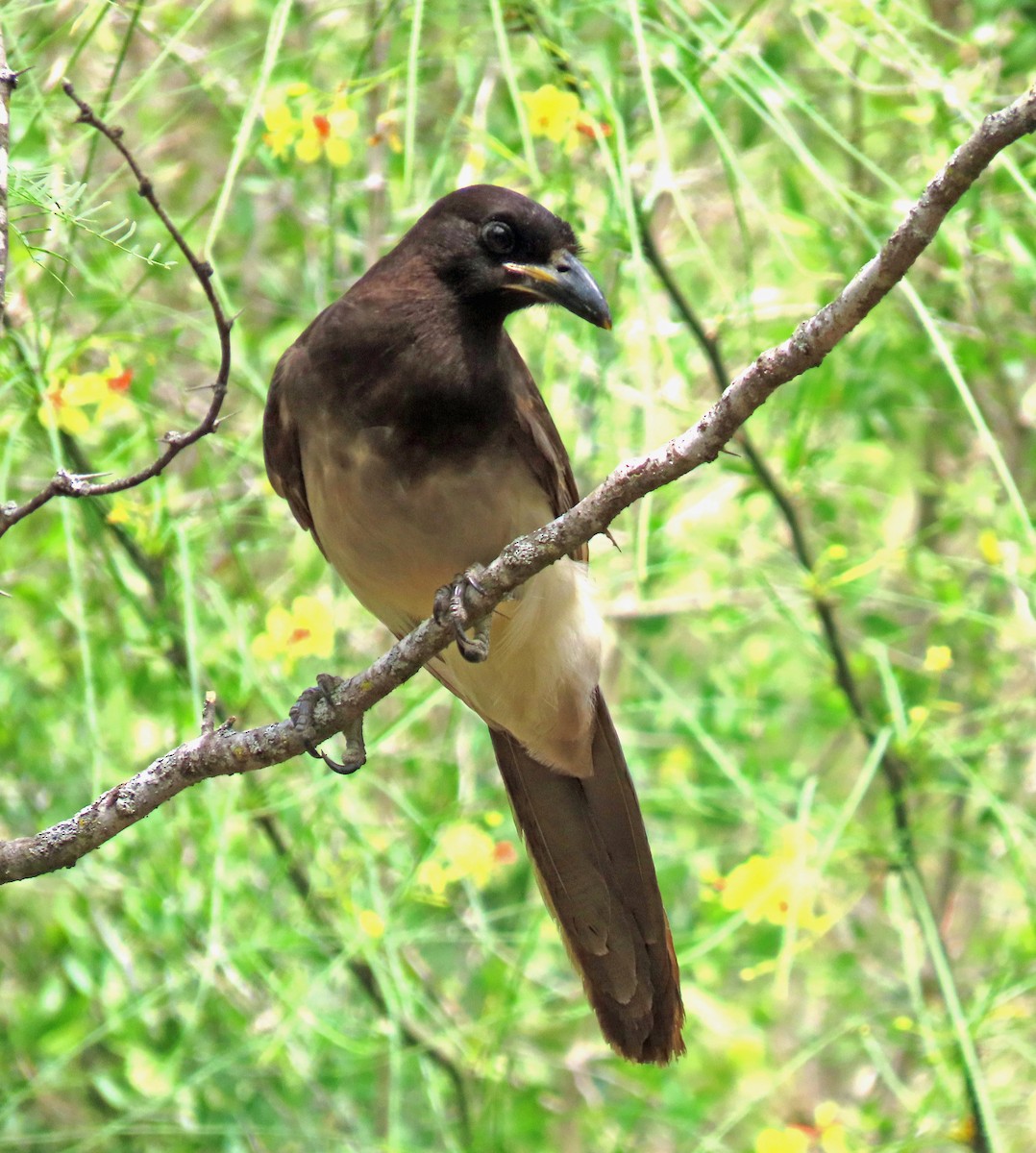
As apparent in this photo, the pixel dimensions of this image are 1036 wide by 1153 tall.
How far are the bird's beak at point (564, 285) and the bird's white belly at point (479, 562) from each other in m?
0.35

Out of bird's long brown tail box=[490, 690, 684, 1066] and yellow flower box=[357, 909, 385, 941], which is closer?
bird's long brown tail box=[490, 690, 684, 1066]

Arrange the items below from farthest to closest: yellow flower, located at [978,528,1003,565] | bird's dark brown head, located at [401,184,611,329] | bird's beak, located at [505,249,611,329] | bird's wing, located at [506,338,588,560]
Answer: yellow flower, located at [978,528,1003,565] → bird's wing, located at [506,338,588,560] → bird's dark brown head, located at [401,184,611,329] → bird's beak, located at [505,249,611,329]

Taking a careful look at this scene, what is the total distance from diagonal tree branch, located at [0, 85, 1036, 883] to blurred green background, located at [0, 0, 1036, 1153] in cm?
68

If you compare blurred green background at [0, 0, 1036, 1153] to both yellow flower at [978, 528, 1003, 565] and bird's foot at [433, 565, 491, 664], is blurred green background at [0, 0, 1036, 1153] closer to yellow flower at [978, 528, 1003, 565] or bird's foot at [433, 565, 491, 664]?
yellow flower at [978, 528, 1003, 565]

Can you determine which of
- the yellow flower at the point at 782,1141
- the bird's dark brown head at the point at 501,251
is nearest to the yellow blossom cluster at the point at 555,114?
the bird's dark brown head at the point at 501,251

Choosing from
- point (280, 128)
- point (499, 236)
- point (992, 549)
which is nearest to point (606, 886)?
point (992, 549)

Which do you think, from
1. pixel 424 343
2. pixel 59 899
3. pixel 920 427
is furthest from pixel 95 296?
pixel 920 427

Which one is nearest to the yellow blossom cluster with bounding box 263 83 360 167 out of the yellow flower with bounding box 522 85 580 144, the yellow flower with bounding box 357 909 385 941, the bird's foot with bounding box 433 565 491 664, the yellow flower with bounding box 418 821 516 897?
the yellow flower with bounding box 522 85 580 144

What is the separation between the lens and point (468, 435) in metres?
3.18

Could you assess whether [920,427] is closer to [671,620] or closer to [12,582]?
[671,620]

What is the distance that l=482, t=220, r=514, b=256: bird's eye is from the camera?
3.22 meters

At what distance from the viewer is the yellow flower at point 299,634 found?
3.65 m

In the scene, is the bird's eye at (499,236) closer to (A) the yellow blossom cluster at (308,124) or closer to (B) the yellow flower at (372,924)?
(A) the yellow blossom cluster at (308,124)

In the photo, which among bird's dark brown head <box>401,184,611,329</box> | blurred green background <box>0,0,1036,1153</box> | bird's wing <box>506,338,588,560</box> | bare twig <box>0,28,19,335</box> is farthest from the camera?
blurred green background <box>0,0,1036,1153</box>
